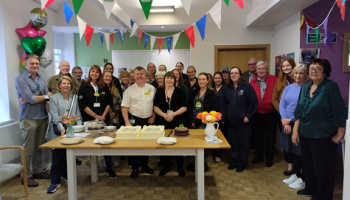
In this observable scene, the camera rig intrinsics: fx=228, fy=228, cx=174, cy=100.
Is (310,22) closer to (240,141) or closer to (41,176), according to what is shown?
(240,141)

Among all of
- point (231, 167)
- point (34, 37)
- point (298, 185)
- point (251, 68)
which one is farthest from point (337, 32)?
point (34, 37)

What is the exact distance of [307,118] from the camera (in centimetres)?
224

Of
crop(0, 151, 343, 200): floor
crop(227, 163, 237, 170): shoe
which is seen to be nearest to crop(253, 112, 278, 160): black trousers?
crop(0, 151, 343, 200): floor

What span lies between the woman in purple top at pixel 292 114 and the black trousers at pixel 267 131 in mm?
472

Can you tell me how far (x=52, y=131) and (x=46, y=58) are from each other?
135cm

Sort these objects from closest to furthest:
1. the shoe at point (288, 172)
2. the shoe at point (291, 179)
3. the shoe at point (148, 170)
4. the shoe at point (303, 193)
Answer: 1. the shoe at point (303, 193)
2. the shoe at point (291, 179)
3. the shoe at point (288, 172)
4. the shoe at point (148, 170)

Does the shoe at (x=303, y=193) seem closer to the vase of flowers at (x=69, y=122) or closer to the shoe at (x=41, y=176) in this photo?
the vase of flowers at (x=69, y=122)

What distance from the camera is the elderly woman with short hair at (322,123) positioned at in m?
2.08

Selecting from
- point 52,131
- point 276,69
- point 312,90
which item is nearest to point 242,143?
point 312,90

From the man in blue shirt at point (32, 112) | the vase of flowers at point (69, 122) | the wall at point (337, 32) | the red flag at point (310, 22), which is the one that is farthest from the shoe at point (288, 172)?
the man in blue shirt at point (32, 112)

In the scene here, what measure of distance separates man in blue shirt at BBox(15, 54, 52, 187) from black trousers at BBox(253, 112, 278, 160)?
3.06m

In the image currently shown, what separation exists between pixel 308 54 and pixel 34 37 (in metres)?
4.19

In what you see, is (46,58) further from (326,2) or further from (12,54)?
(326,2)

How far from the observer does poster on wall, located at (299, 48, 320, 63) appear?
3.48 m
